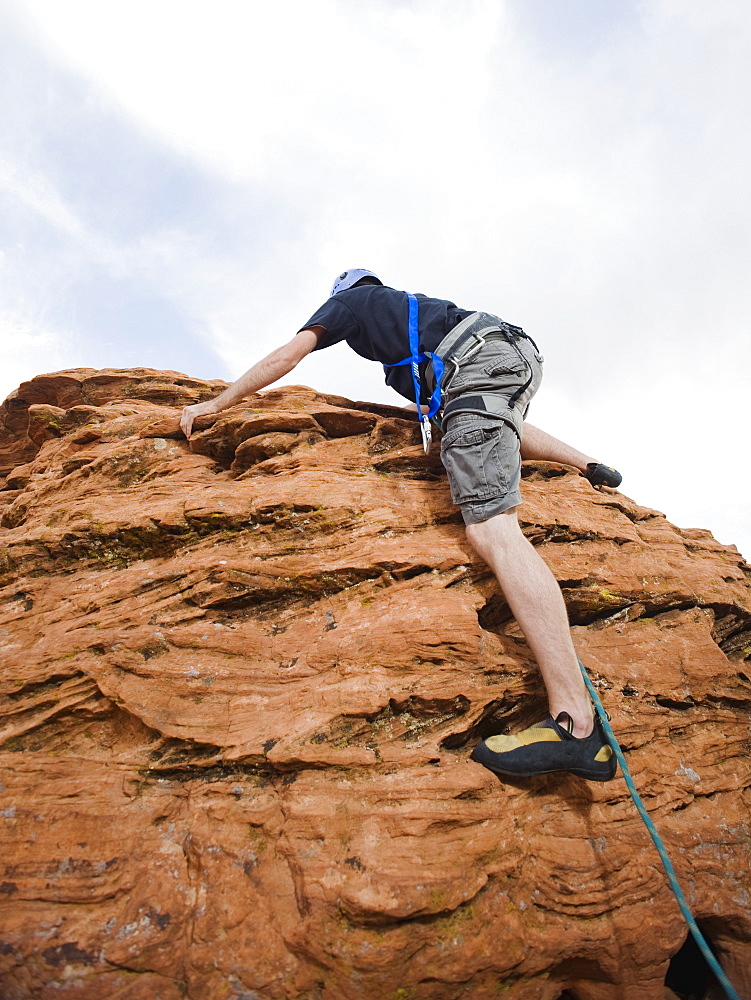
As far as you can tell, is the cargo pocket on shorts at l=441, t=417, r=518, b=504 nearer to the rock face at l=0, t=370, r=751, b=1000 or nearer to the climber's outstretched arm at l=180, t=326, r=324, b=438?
the rock face at l=0, t=370, r=751, b=1000

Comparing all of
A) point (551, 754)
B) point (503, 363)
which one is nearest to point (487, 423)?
point (503, 363)

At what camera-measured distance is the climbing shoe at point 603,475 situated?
7.74m

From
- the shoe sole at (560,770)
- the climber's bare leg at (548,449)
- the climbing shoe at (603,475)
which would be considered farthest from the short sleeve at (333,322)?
the shoe sole at (560,770)

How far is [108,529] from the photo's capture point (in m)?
6.78

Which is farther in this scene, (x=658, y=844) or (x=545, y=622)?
(x=545, y=622)

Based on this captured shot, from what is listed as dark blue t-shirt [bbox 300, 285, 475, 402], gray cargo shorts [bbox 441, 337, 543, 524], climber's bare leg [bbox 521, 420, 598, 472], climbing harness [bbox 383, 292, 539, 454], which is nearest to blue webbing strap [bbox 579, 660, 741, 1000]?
gray cargo shorts [bbox 441, 337, 543, 524]

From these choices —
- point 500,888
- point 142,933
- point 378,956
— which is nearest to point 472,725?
point 500,888

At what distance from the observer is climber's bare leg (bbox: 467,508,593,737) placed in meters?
5.00

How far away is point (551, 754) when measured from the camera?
4.78 m

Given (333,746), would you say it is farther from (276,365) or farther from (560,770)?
(276,365)

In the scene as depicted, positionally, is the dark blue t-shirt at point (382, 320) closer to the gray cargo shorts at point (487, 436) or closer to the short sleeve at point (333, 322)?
the short sleeve at point (333, 322)

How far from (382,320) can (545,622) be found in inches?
173

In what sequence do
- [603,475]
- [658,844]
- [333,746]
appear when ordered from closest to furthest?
[658,844] < [333,746] < [603,475]

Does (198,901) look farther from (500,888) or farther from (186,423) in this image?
(186,423)
